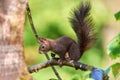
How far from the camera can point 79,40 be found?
3.16 metres

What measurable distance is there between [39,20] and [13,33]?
5.57 meters

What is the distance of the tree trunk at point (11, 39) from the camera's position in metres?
2.24

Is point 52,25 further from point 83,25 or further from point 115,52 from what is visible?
point 115,52

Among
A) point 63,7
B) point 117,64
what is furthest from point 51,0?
point 117,64

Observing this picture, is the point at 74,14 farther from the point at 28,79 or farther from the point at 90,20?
the point at 28,79

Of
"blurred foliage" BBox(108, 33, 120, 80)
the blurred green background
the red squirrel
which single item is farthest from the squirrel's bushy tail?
the blurred green background

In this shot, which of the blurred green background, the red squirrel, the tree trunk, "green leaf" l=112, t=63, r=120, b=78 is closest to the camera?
the tree trunk

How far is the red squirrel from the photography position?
2913 mm

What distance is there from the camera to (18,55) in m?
2.29

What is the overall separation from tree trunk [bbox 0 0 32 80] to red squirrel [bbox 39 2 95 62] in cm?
52

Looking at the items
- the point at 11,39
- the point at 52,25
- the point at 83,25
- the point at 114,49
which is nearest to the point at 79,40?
the point at 83,25

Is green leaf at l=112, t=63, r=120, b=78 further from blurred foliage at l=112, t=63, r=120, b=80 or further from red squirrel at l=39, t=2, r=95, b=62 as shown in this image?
red squirrel at l=39, t=2, r=95, b=62

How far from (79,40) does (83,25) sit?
0.36 ft

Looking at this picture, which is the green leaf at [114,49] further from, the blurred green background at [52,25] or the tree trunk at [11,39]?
the blurred green background at [52,25]
